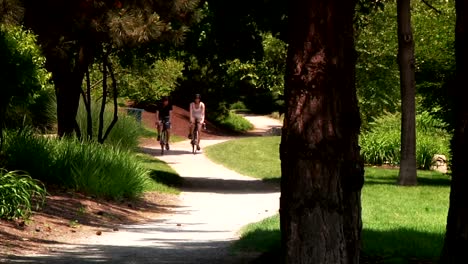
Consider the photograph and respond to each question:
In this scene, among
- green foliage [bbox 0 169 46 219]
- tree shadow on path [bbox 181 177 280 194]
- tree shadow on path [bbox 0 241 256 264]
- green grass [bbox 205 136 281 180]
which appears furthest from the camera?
green grass [bbox 205 136 281 180]

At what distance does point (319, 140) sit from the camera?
7273mm

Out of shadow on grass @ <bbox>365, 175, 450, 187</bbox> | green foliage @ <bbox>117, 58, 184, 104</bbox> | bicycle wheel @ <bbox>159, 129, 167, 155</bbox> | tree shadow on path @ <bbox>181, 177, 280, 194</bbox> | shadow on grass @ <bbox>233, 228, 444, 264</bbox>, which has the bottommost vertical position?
shadow on grass @ <bbox>233, 228, 444, 264</bbox>

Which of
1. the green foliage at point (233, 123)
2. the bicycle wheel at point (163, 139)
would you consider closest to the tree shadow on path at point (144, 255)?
the bicycle wheel at point (163, 139)

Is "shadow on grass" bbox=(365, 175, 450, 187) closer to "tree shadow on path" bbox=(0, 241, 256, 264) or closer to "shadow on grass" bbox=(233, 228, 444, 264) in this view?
"shadow on grass" bbox=(233, 228, 444, 264)

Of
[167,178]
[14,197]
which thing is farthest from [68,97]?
[14,197]

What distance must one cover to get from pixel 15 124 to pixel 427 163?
13031 millimetres

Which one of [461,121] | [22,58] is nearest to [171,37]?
[22,58]

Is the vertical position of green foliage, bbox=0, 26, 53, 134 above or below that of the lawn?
above

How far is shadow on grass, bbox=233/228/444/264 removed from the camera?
9.49 meters

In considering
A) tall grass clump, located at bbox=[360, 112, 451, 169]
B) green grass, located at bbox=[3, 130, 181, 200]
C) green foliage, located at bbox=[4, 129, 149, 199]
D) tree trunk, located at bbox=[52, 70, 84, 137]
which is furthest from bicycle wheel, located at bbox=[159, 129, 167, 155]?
green foliage, located at bbox=[4, 129, 149, 199]

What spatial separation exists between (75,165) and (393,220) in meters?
5.31

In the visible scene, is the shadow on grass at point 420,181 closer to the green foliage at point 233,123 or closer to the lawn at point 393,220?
the lawn at point 393,220

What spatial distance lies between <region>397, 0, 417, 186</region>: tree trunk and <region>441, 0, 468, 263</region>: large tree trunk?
44.1 feet

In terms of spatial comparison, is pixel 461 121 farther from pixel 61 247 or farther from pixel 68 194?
pixel 68 194
